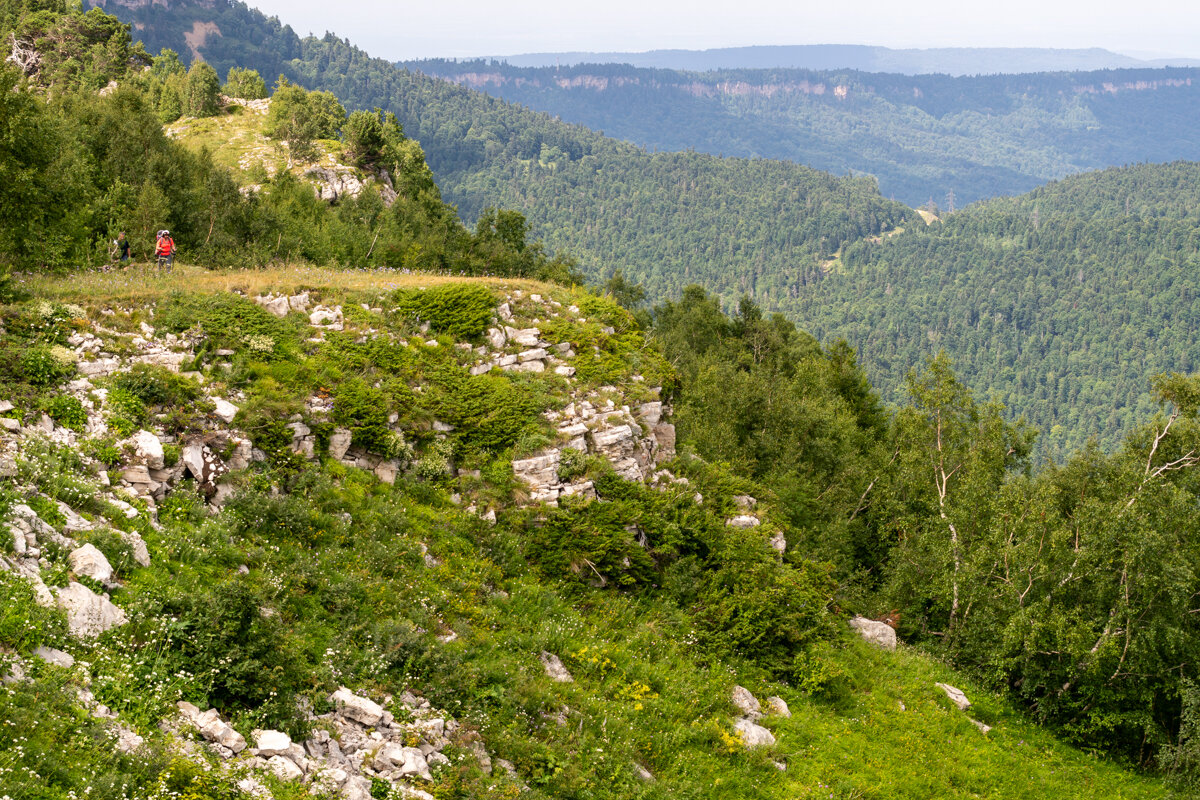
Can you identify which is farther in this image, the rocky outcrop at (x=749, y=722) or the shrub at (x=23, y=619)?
the rocky outcrop at (x=749, y=722)

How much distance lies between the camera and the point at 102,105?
37.8 meters

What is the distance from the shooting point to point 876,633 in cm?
2448

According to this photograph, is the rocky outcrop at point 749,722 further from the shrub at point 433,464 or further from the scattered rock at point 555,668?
the shrub at point 433,464

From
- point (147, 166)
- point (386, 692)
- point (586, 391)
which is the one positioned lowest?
point (386, 692)

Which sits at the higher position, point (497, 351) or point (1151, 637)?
point (497, 351)

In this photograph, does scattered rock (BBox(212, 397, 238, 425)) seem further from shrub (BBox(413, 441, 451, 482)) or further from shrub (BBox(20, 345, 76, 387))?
shrub (BBox(413, 441, 451, 482))

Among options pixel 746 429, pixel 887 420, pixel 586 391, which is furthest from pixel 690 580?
pixel 887 420

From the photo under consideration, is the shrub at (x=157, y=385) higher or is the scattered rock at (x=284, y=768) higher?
the shrub at (x=157, y=385)

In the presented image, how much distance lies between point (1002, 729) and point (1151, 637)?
6.25m

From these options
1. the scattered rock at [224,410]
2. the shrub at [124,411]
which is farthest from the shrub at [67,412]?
the scattered rock at [224,410]

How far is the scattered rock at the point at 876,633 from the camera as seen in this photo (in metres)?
24.1

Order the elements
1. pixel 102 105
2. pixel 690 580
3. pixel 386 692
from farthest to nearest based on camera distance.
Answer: pixel 102 105
pixel 690 580
pixel 386 692

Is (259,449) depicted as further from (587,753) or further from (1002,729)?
(1002,729)

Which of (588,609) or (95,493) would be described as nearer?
(95,493)
